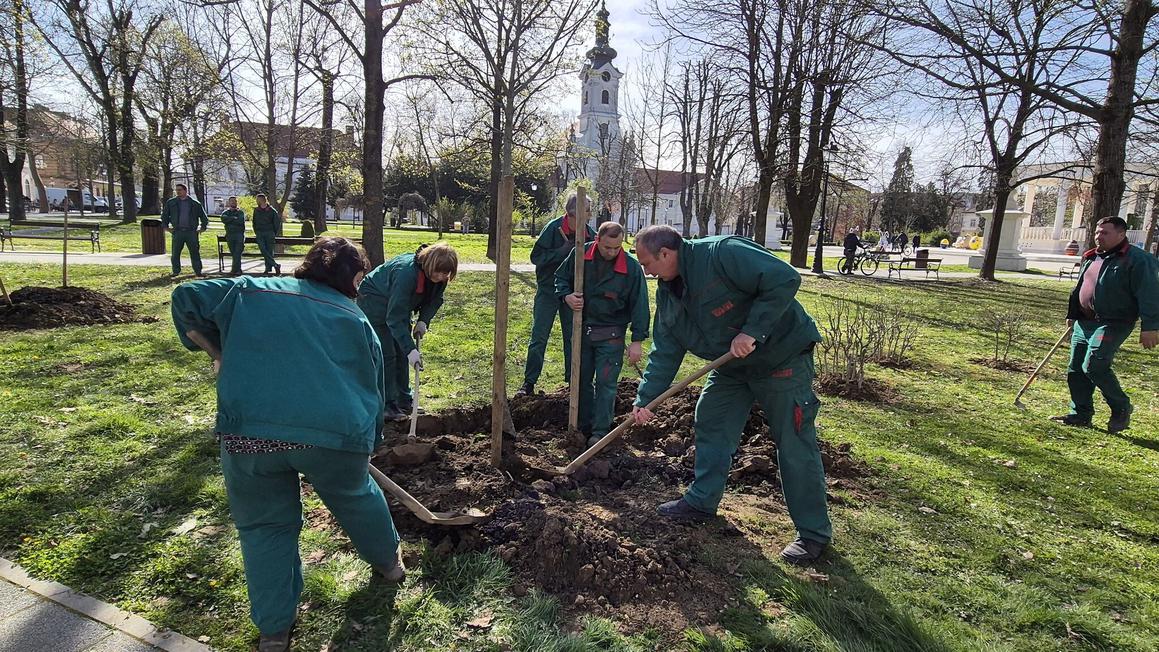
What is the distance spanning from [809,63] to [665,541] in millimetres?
18965

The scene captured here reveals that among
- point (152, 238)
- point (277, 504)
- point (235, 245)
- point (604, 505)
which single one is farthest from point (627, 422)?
point (152, 238)

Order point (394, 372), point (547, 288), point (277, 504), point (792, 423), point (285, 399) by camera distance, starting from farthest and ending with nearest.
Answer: point (547, 288) < point (394, 372) < point (792, 423) < point (277, 504) < point (285, 399)

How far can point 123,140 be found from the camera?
90.8 ft

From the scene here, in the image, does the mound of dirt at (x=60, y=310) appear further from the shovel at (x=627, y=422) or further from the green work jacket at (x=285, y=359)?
the green work jacket at (x=285, y=359)

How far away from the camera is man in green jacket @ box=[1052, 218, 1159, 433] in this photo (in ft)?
16.9

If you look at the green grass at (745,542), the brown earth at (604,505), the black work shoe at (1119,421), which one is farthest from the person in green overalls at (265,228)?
the black work shoe at (1119,421)

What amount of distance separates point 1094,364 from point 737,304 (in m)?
4.28

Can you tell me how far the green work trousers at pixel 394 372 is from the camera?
16.1ft

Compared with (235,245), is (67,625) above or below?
below

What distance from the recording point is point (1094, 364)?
214 inches


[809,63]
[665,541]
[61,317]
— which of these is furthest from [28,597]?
[809,63]

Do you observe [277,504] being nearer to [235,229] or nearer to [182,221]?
[182,221]

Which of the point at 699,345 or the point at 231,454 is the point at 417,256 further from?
the point at 231,454

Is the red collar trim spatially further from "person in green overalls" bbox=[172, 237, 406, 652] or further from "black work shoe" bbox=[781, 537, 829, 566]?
"person in green overalls" bbox=[172, 237, 406, 652]
